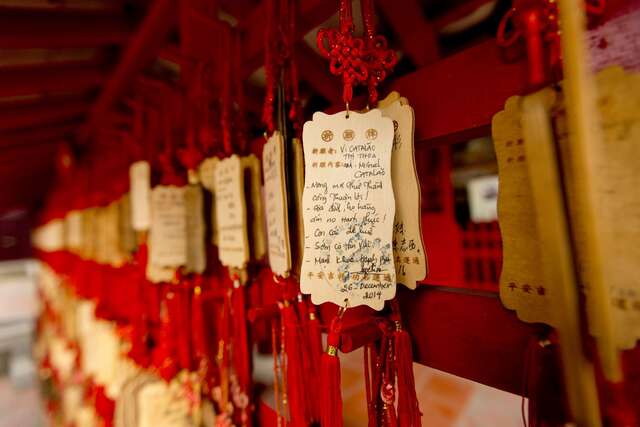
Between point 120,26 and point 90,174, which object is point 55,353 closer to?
point 90,174

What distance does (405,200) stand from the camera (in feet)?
1.56

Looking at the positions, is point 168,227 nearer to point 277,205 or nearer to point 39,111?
point 277,205

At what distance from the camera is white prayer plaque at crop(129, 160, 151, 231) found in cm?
110

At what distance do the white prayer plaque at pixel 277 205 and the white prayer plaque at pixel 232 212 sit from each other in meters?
0.09

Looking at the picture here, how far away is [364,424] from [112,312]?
149cm

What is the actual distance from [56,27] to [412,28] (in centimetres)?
114

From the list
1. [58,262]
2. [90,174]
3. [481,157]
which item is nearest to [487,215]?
[481,157]

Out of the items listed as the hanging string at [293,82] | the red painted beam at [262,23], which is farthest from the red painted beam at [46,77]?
the hanging string at [293,82]

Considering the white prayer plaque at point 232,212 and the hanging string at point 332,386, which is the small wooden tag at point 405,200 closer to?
the hanging string at point 332,386

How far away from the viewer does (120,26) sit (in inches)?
45.4

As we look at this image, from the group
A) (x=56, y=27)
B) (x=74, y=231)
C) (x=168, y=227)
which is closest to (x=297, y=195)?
(x=168, y=227)

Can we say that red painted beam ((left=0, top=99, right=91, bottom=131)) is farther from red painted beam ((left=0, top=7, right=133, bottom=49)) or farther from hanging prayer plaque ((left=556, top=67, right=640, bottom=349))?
hanging prayer plaque ((left=556, top=67, right=640, bottom=349))

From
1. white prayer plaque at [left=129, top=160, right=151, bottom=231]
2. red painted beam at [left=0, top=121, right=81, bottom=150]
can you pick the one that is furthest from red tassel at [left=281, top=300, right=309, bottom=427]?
red painted beam at [left=0, top=121, right=81, bottom=150]

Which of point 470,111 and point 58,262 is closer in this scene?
point 470,111
